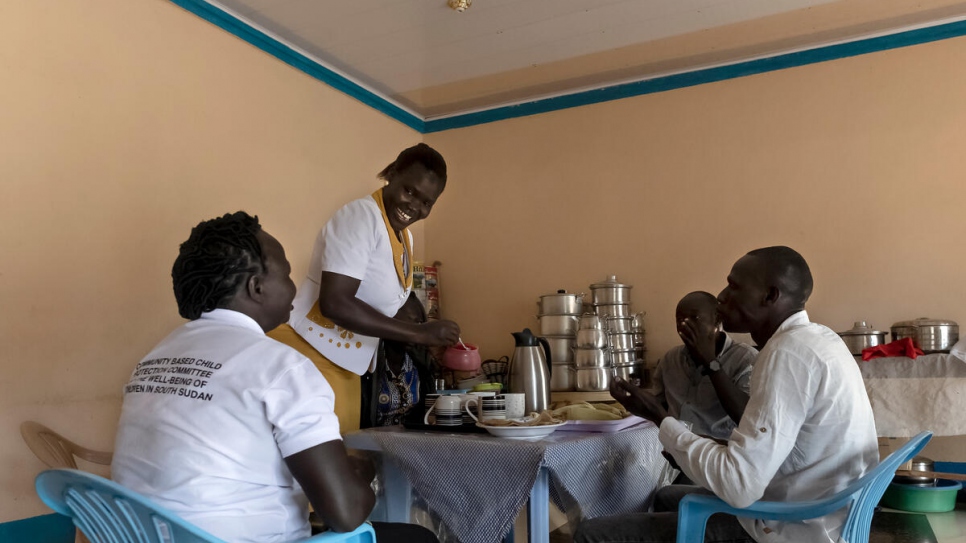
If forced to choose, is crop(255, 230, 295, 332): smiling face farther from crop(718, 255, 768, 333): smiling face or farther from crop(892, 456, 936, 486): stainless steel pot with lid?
crop(892, 456, 936, 486): stainless steel pot with lid

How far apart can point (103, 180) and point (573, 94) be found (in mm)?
2983

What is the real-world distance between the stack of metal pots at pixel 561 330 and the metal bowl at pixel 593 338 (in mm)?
213

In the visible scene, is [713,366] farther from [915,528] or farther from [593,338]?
[915,528]

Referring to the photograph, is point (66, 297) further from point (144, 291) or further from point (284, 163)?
point (284, 163)

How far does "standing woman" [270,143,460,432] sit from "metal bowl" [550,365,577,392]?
199cm

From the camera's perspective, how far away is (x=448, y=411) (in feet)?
6.95

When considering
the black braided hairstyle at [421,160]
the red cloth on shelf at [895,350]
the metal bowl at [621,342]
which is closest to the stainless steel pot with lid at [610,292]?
the metal bowl at [621,342]

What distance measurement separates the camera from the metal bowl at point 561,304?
4.46m

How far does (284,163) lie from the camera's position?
4051 millimetres

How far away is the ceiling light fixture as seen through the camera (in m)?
3.72

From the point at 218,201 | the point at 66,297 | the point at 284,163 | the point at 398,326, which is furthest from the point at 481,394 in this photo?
the point at 284,163

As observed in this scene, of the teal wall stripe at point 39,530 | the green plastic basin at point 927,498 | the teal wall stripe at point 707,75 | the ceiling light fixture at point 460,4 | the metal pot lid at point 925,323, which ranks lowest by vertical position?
the green plastic basin at point 927,498

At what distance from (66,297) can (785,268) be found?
2.69 meters

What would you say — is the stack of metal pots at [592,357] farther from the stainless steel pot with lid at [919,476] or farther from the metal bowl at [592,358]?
the stainless steel pot with lid at [919,476]
